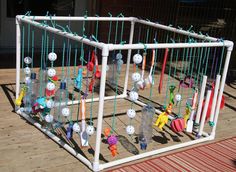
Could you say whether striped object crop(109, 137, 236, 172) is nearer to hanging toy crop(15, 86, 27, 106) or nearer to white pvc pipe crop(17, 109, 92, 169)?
white pvc pipe crop(17, 109, 92, 169)

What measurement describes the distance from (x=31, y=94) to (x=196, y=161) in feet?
6.64

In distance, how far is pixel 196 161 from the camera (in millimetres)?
3785

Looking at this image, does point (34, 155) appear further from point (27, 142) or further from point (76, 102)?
point (76, 102)

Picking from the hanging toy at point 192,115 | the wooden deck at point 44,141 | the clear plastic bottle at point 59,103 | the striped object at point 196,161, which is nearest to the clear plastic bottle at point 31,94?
the wooden deck at point 44,141

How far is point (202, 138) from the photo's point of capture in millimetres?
4277

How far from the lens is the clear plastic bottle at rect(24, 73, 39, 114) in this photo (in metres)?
4.22

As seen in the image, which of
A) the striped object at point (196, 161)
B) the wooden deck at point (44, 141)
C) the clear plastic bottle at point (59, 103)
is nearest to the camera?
the wooden deck at point (44, 141)

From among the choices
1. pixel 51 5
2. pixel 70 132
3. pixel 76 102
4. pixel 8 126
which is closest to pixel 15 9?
pixel 51 5

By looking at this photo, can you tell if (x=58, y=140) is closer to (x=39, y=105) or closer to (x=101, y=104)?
(x=39, y=105)

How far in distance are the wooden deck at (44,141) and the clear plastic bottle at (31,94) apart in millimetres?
173

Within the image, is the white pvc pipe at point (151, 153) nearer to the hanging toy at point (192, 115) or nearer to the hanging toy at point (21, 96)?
the hanging toy at point (192, 115)

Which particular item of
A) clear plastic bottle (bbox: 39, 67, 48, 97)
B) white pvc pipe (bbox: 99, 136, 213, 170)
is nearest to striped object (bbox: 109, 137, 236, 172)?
white pvc pipe (bbox: 99, 136, 213, 170)

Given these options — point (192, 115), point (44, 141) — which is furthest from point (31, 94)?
point (192, 115)

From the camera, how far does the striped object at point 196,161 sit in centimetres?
355
